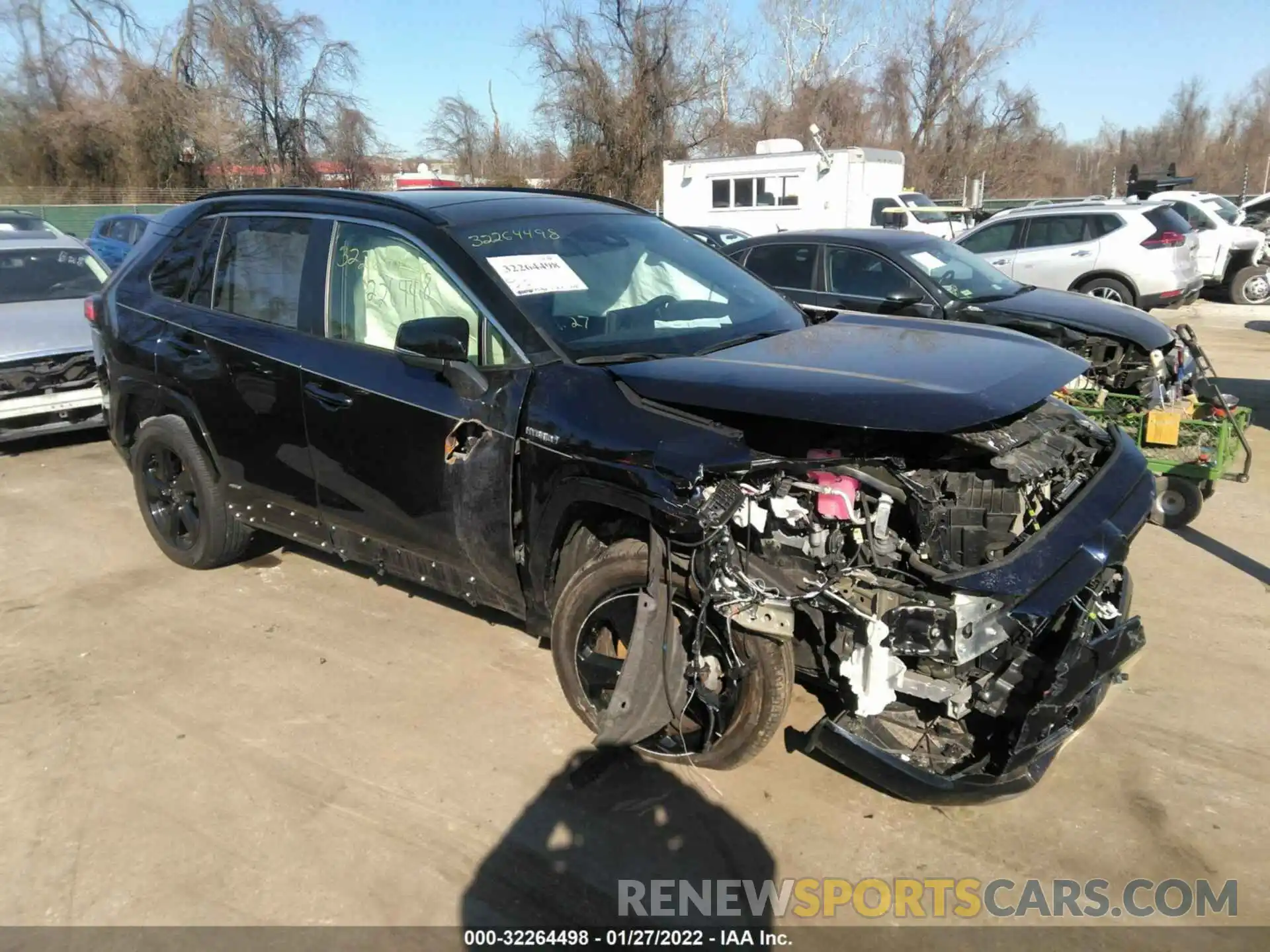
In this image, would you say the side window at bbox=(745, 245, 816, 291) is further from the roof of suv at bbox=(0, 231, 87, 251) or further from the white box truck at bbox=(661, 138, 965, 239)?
the white box truck at bbox=(661, 138, 965, 239)

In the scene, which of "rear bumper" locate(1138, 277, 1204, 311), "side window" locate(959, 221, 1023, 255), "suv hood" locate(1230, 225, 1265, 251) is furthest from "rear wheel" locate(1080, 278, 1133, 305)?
"suv hood" locate(1230, 225, 1265, 251)

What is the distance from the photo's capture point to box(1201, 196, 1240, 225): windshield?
19.3 meters

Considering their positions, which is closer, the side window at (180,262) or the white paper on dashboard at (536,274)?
the white paper on dashboard at (536,274)

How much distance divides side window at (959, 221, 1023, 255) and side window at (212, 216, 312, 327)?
36.1 ft

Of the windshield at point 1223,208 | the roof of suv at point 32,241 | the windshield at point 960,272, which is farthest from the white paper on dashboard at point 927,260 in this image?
the windshield at point 1223,208

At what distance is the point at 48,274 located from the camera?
340 inches

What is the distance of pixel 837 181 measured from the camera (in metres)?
21.1

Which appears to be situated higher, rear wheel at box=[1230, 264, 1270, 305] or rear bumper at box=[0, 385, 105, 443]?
rear wheel at box=[1230, 264, 1270, 305]

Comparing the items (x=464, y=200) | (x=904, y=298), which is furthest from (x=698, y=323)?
(x=904, y=298)

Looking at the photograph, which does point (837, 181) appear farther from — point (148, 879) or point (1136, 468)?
point (148, 879)

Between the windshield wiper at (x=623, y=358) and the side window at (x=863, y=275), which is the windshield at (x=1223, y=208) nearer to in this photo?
the side window at (x=863, y=275)

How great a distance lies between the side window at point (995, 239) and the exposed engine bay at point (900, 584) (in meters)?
11.1

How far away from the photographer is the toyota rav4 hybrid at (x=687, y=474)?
2861mm

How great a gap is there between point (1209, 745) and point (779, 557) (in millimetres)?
1904
